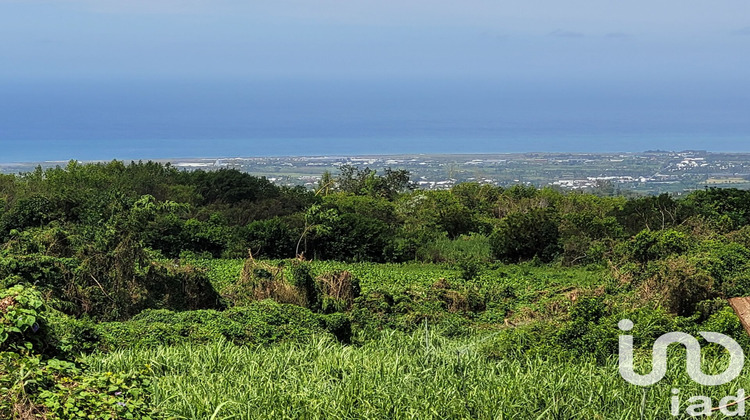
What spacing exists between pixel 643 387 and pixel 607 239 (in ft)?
62.1

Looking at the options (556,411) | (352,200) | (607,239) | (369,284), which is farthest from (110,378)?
(352,200)

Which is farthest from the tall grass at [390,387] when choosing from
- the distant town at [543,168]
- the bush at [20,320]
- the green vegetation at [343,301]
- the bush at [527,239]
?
the distant town at [543,168]

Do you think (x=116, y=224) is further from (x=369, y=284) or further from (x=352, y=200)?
(x=352, y=200)

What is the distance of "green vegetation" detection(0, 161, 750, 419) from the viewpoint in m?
5.86

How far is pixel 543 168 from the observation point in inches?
4038

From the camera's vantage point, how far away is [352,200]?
3525cm

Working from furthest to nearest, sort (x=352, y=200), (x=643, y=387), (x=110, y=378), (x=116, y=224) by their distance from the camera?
(x=352, y=200) → (x=116, y=224) → (x=643, y=387) → (x=110, y=378)

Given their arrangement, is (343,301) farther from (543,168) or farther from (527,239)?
(543,168)

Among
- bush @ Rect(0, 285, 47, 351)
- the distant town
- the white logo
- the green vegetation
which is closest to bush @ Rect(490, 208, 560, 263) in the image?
the green vegetation

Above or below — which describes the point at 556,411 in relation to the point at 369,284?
above
